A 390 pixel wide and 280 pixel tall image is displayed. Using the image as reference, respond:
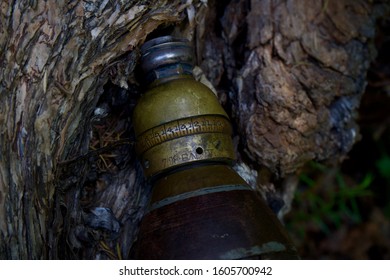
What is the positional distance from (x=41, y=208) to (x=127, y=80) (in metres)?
0.37

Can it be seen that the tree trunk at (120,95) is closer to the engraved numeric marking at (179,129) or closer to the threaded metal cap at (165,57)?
the threaded metal cap at (165,57)

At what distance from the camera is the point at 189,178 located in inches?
43.9

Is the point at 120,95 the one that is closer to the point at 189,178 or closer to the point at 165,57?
the point at 165,57

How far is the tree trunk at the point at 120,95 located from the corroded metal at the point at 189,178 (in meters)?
0.10

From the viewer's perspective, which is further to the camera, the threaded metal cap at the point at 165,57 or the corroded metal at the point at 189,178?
the threaded metal cap at the point at 165,57

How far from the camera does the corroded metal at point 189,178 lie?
1048 millimetres

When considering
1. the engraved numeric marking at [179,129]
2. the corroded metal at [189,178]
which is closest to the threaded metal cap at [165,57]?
the corroded metal at [189,178]

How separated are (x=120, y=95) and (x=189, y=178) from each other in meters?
0.31

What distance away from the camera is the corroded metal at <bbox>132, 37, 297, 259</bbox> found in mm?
1048

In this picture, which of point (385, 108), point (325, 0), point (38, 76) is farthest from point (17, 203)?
point (385, 108)

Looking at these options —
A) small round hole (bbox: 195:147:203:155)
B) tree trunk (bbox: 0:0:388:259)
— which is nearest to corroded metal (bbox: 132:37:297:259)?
small round hole (bbox: 195:147:203:155)

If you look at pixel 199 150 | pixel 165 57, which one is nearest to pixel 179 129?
pixel 199 150
